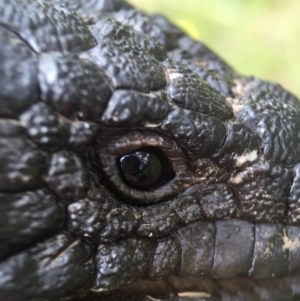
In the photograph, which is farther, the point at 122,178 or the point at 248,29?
the point at 248,29

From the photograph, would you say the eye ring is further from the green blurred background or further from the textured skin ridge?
the green blurred background

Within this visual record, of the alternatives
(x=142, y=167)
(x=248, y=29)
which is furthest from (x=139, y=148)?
(x=248, y=29)

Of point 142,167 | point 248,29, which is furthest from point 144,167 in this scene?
point 248,29

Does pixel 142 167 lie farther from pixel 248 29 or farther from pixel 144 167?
pixel 248 29

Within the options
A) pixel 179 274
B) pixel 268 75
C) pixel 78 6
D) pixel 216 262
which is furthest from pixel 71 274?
pixel 268 75

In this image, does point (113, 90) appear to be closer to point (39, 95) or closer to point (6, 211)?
point (39, 95)

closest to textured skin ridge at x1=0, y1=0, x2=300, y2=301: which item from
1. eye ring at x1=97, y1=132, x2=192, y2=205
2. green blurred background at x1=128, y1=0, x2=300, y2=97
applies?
eye ring at x1=97, y1=132, x2=192, y2=205

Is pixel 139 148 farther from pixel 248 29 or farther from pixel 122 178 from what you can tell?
pixel 248 29

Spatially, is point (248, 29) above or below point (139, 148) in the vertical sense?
above

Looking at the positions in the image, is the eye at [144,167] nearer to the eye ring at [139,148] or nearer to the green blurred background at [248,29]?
the eye ring at [139,148]
